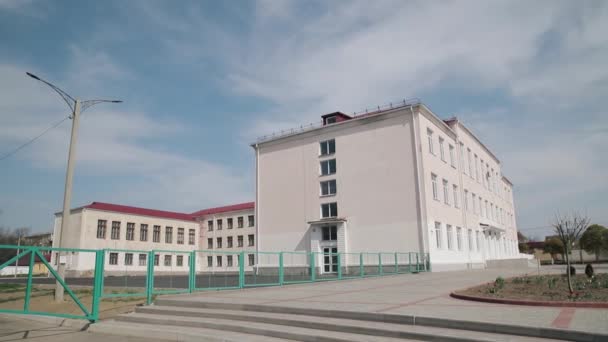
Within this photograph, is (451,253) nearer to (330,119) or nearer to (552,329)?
(330,119)

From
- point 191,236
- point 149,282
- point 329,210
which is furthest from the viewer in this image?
point 191,236

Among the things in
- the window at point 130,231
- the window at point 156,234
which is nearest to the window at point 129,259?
the window at point 130,231

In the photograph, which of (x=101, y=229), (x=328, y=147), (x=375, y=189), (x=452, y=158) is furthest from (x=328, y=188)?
(x=101, y=229)

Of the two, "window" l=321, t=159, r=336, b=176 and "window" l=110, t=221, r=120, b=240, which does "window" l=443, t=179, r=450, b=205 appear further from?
"window" l=110, t=221, r=120, b=240

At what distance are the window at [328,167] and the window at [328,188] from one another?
68cm

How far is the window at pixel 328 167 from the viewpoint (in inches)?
1308

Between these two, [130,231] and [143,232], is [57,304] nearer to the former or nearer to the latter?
[130,231]

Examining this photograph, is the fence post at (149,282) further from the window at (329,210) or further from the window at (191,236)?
the window at (191,236)

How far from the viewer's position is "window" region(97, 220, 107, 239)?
158 feet

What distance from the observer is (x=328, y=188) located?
109 feet

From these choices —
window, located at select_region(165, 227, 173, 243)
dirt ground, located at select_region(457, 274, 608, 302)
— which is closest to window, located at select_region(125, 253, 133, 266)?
window, located at select_region(165, 227, 173, 243)

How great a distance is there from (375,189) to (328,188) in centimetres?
395

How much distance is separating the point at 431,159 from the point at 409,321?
80.6 feet

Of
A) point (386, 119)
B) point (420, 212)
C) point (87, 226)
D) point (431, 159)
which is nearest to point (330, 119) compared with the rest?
point (386, 119)
